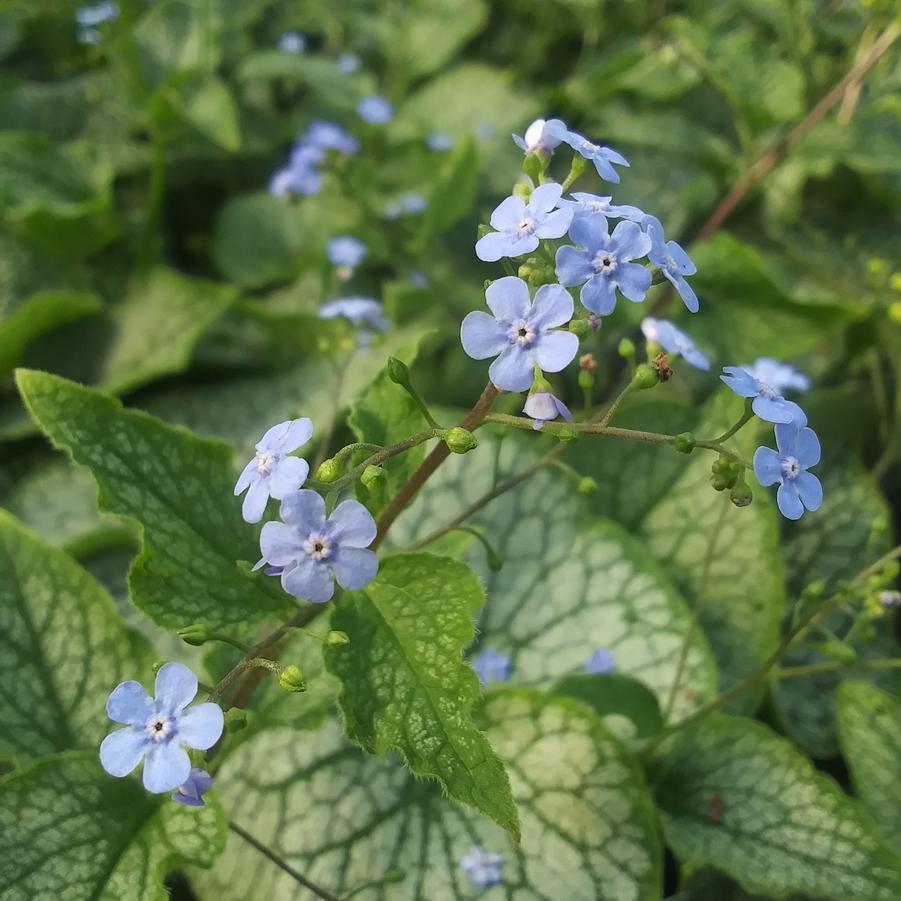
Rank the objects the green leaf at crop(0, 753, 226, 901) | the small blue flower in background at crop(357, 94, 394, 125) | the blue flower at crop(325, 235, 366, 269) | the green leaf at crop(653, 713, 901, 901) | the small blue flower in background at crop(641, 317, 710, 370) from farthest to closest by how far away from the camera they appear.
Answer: the small blue flower in background at crop(357, 94, 394, 125), the blue flower at crop(325, 235, 366, 269), the small blue flower in background at crop(641, 317, 710, 370), the green leaf at crop(653, 713, 901, 901), the green leaf at crop(0, 753, 226, 901)

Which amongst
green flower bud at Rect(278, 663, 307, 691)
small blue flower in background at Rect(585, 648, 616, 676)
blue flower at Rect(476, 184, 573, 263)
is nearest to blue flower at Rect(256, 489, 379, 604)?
green flower bud at Rect(278, 663, 307, 691)

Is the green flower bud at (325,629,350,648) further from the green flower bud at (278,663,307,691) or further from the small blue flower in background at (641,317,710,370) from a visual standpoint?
the small blue flower in background at (641,317,710,370)

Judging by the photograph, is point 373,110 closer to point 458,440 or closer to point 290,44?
point 290,44

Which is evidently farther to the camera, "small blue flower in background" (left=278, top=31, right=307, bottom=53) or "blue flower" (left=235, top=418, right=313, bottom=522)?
"small blue flower in background" (left=278, top=31, right=307, bottom=53)

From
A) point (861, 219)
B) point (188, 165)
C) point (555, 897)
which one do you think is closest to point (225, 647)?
point (555, 897)

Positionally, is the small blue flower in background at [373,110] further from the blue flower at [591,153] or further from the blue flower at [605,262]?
the blue flower at [605,262]

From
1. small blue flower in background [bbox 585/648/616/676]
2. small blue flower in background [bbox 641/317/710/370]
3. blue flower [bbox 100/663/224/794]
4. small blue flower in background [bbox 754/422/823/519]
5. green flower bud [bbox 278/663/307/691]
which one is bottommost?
small blue flower in background [bbox 585/648/616/676]

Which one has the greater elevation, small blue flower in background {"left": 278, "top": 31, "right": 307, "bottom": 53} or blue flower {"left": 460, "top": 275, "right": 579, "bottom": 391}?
Answer: blue flower {"left": 460, "top": 275, "right": 579, "bottom": 391}

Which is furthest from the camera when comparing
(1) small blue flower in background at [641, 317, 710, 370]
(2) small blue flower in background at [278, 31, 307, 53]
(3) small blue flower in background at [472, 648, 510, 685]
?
(2) small blue flower in background at [278, 31, 307, 53]
